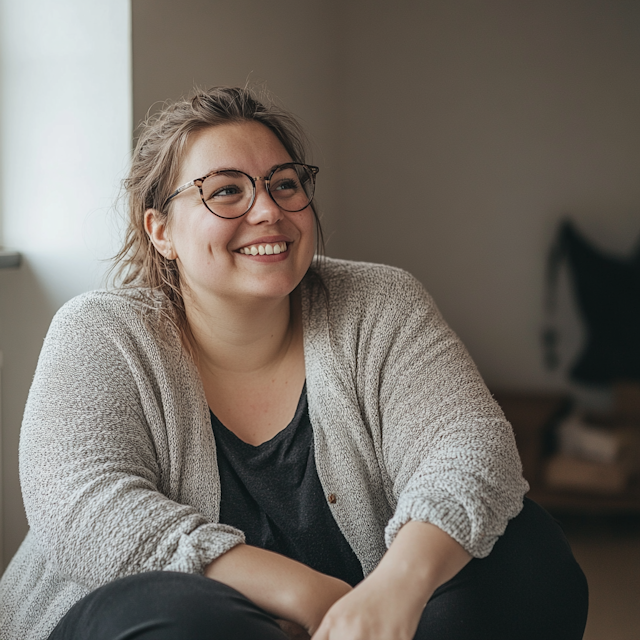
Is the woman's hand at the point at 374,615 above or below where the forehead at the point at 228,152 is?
below

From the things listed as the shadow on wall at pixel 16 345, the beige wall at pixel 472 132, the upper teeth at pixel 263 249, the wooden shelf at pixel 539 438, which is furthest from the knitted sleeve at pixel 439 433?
the wooden shelf at pixel 539 438

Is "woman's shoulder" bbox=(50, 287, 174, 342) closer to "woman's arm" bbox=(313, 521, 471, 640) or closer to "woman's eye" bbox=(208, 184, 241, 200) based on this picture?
"woman's eye" bbox=(208, 184, 241, 200)

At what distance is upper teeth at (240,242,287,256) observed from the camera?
1143 millimetres

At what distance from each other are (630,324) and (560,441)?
386 millimetres

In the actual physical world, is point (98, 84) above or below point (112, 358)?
above

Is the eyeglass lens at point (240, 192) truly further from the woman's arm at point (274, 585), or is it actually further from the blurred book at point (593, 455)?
the blurred book at point (593, 455)

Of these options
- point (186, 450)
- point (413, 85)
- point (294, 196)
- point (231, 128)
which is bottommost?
point (186, 450)

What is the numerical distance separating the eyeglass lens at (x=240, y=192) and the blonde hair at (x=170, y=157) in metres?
0.08

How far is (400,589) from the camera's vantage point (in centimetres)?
84

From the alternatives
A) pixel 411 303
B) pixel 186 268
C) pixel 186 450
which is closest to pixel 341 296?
pixel 411 303

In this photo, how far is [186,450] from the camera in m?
1.13

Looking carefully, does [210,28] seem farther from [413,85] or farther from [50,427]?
[50,427]

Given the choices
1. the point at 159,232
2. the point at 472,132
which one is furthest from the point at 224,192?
the point at 472,132

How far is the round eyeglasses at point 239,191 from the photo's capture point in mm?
1133
